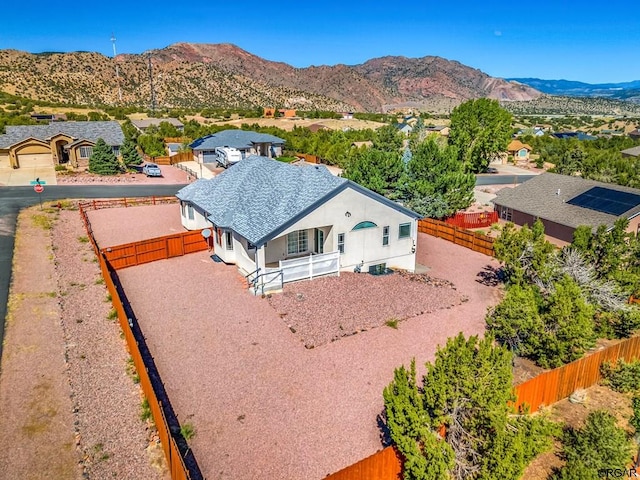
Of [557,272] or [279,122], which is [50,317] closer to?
[557,272]

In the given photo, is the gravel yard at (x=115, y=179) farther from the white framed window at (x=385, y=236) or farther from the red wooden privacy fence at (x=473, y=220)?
the white framed window at (x=385, y=236)

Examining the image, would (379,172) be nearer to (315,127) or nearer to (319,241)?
(319,241)

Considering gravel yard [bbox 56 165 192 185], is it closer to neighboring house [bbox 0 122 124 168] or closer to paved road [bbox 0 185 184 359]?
paved road [bbox 0 185 184 359]

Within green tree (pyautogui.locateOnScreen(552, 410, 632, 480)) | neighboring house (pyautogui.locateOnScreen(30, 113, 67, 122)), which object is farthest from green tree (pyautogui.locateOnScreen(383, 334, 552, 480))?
neighboring house (pyautogui.locateOnScreen(30, 113, 67, 122))

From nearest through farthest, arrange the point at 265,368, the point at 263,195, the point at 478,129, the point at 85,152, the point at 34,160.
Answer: the point at 265,368 → the point at 263,195 → the point at 85,152 → the point at 34,160 → the point at 478,129

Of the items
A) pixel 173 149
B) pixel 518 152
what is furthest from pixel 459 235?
pixel 518 152
